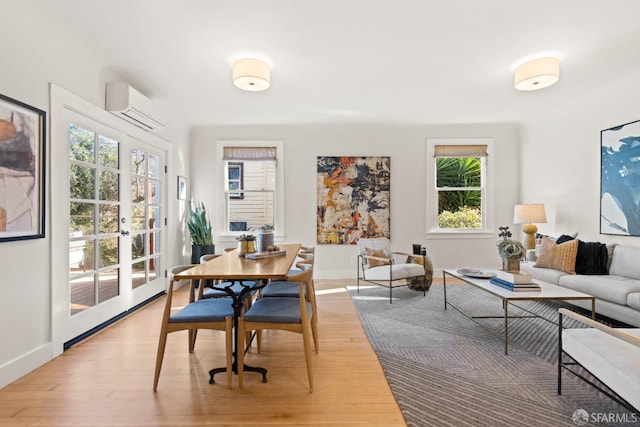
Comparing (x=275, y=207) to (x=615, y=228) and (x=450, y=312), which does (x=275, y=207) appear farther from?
(x=615, y=228)

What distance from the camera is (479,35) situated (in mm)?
2693

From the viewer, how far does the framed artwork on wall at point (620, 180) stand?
11.6ft

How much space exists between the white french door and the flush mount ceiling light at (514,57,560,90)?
4073 millimetres

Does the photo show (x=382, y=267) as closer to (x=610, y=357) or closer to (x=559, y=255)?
(x=559, y=255)

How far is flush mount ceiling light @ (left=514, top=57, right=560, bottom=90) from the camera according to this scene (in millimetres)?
3018

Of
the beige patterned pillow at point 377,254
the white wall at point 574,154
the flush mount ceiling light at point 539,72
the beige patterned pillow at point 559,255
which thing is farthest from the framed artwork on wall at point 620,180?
the beige patterned pillow at point 377,254

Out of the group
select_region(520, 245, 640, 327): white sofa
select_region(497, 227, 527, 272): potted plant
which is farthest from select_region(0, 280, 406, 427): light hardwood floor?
select_region(520, 245, 640, 327): white sofa

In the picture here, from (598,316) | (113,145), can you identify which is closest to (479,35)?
(598,316)

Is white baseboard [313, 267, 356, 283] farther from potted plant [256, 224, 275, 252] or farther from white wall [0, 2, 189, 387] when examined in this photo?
white wall [0, 2, 189, 387]

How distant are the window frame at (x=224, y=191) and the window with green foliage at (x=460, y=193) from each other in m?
2.64

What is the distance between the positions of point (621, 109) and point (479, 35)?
2.40m

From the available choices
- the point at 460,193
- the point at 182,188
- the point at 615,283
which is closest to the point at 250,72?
the point at 182,188

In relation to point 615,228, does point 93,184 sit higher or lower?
higher

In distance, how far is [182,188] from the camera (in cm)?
498
